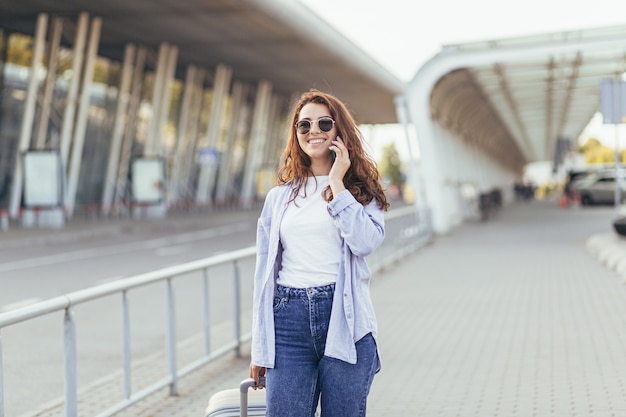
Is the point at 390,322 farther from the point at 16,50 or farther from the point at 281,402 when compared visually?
the point at 16,50

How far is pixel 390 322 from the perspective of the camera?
11.2 metres

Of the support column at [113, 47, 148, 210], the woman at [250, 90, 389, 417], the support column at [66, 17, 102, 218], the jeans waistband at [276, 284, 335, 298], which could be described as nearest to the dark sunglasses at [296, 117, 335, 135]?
the woman at [250, 90, 389, 417]

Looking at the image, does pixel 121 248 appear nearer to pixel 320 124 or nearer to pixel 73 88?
pixel 73 88

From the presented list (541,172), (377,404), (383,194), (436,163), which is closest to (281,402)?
(383,194)

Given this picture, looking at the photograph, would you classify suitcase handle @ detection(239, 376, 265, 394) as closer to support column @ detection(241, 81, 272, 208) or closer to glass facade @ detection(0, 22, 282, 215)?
glass facade @ detection(0, 22, 282, 215)

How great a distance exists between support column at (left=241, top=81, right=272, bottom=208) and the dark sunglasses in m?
52.2

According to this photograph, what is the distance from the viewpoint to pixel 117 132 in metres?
41.1

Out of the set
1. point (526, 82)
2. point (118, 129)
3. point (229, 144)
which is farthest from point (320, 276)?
point (229, 144)

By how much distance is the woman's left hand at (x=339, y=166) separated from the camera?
3.79 meters

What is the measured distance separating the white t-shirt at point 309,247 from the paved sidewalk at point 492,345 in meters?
3.07

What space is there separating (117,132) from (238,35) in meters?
6.08

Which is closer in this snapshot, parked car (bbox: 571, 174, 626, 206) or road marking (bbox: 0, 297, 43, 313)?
road marking (bbox: 0, 297, 43, 313)

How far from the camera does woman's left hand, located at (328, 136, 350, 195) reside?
12.4ft

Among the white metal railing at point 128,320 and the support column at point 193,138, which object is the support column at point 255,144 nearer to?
the support column at point 193,138
